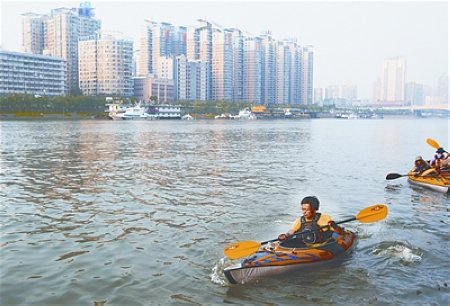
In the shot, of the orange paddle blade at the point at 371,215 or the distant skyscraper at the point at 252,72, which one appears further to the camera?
the distant skyscraper at the point at 252,72

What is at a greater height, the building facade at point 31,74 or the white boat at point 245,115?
the building facade at point 31,74

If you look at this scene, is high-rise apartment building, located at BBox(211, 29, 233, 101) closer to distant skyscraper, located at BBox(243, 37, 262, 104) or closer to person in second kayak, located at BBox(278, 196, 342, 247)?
distant skyscraper, located at BBox(243, 37, 262, 104)

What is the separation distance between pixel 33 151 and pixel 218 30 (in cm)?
17255

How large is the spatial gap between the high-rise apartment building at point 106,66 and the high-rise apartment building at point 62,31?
9492mm

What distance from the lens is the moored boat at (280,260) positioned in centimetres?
913

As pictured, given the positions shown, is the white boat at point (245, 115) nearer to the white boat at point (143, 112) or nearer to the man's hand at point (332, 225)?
Answer: the white boat at point (143, 112)

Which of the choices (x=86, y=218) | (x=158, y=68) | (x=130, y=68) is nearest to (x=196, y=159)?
(x=86, y=218)

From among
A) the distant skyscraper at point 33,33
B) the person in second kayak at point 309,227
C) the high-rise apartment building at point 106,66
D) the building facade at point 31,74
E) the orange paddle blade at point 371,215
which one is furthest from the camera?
the distant skyscraper at point 33,33

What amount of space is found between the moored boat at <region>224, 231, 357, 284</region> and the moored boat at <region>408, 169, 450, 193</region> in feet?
32.1

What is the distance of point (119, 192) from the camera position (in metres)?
18.4

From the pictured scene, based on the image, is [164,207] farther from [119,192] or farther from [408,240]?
[408,240]

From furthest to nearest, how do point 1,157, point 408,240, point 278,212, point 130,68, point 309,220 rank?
point 130,68 < point 1,157 < point 278,212 < point 408,240 < point 309,220

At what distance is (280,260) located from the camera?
30.6ft

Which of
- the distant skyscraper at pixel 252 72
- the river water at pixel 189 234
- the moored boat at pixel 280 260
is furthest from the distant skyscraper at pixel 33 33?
the moored boat at pixel 280 260
